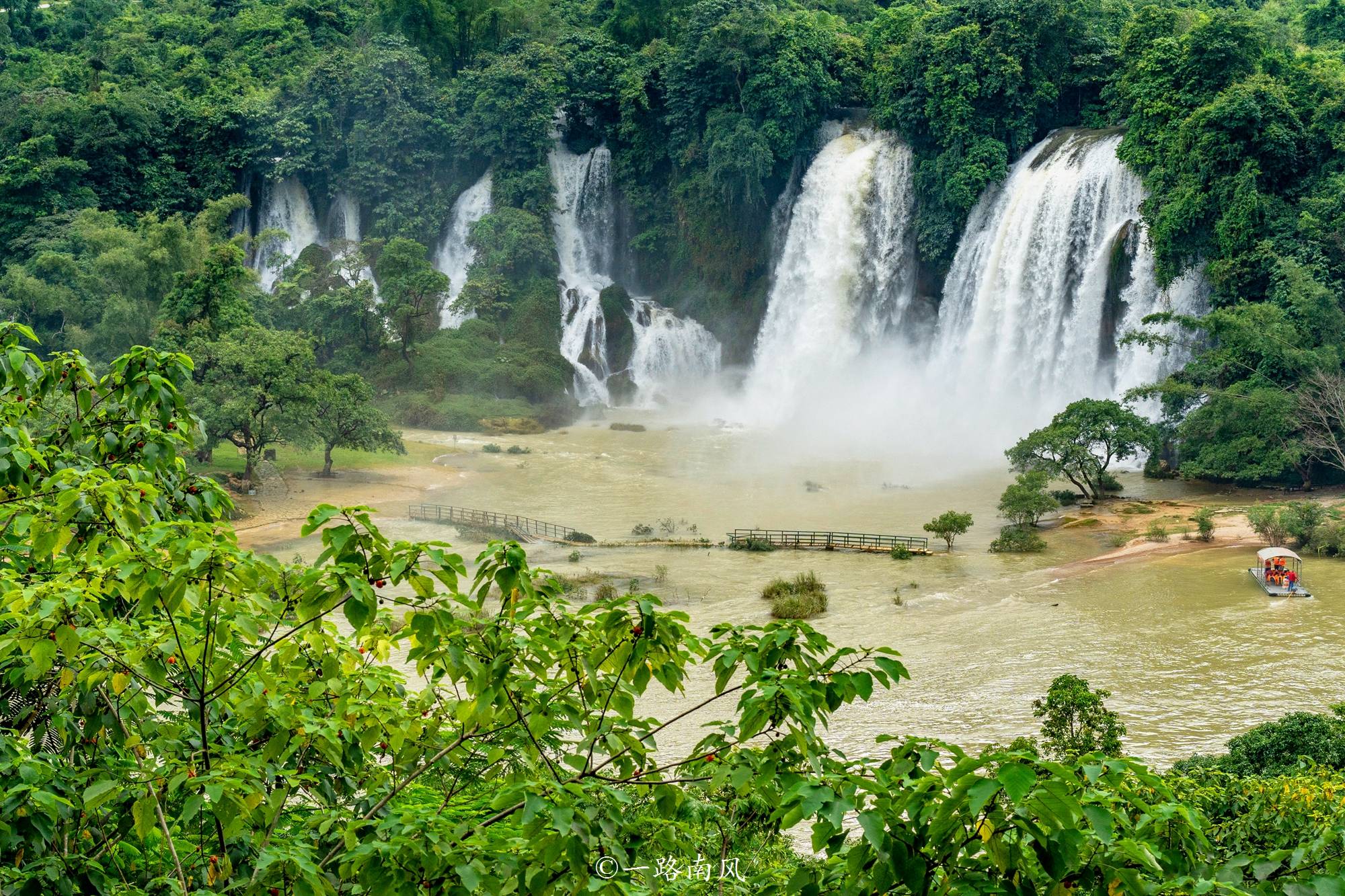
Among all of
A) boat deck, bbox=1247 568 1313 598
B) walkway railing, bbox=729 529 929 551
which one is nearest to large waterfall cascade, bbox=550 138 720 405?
walkway railing, bbox=729 529 929 551

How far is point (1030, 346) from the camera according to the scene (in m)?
41.7

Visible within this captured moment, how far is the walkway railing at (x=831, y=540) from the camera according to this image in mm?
29219

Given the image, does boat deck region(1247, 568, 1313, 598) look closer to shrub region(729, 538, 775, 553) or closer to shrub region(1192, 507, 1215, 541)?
shrub region(1192, 507, 1215, 541)

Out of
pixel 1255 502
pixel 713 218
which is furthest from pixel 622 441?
pixel 1255 502

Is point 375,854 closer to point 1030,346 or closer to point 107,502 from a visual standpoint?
point 107,502

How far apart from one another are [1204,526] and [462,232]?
37772 millimetres

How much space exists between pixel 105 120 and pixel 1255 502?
47.7 meters

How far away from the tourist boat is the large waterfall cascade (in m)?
30.8

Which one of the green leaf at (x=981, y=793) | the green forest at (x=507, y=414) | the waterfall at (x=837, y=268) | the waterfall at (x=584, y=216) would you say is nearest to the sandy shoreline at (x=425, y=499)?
the green forest at (x=507, y=414)

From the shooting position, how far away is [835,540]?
29844 millimetres

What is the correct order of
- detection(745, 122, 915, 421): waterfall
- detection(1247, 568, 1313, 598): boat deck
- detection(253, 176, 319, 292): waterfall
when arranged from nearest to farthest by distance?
detection(1247, 568, 1313, 598): boat deck → detection(745, 122, 915, 421): waterfall → detection(253, 176, 319, 292): waterfall

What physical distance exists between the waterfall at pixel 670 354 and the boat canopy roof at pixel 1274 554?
102 feet

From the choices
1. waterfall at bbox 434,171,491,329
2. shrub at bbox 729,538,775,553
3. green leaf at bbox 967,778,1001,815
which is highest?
waterfall at bbox 434,171,491,329

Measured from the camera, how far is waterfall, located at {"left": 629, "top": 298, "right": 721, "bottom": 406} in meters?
53.3
